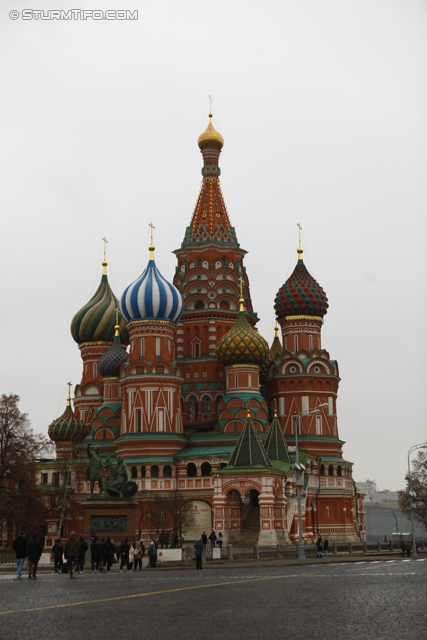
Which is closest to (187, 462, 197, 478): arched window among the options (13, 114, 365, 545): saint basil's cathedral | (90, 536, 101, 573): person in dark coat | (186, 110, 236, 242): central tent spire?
(13, 114, 365, 545): saint basil's cathedral

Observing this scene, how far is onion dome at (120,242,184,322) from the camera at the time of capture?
2539 inches

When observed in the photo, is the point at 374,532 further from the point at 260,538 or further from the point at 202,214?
the point at 260,538

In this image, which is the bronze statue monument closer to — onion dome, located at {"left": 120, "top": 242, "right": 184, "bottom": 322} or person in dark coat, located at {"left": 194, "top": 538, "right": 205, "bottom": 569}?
person in dark coat, located at {"left": 194, "top": 538, "right": 205, "bottom": 569}

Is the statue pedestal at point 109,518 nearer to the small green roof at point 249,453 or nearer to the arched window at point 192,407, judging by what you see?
the small green roof at point 249,453

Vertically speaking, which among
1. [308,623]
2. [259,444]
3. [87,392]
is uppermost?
[87,392]

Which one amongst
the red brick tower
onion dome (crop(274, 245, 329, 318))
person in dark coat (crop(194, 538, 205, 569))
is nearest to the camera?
person in dark coat (crop(194, 538, 205, 569))

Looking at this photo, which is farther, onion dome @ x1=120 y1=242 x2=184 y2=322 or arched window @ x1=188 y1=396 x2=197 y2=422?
arched window @ x1=188 y1=396 x2=197 y2=422

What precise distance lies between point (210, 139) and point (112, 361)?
18724 mm

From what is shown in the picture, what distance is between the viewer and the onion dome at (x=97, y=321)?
76.2 meters

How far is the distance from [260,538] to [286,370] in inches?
703

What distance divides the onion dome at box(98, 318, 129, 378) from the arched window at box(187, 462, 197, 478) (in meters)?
10.3

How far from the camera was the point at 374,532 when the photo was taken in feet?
404

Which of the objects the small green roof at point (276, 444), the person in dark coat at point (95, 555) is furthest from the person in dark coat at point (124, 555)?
the small green roof at point (276, 444)

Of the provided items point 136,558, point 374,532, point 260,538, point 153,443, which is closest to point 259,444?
point 260,538
